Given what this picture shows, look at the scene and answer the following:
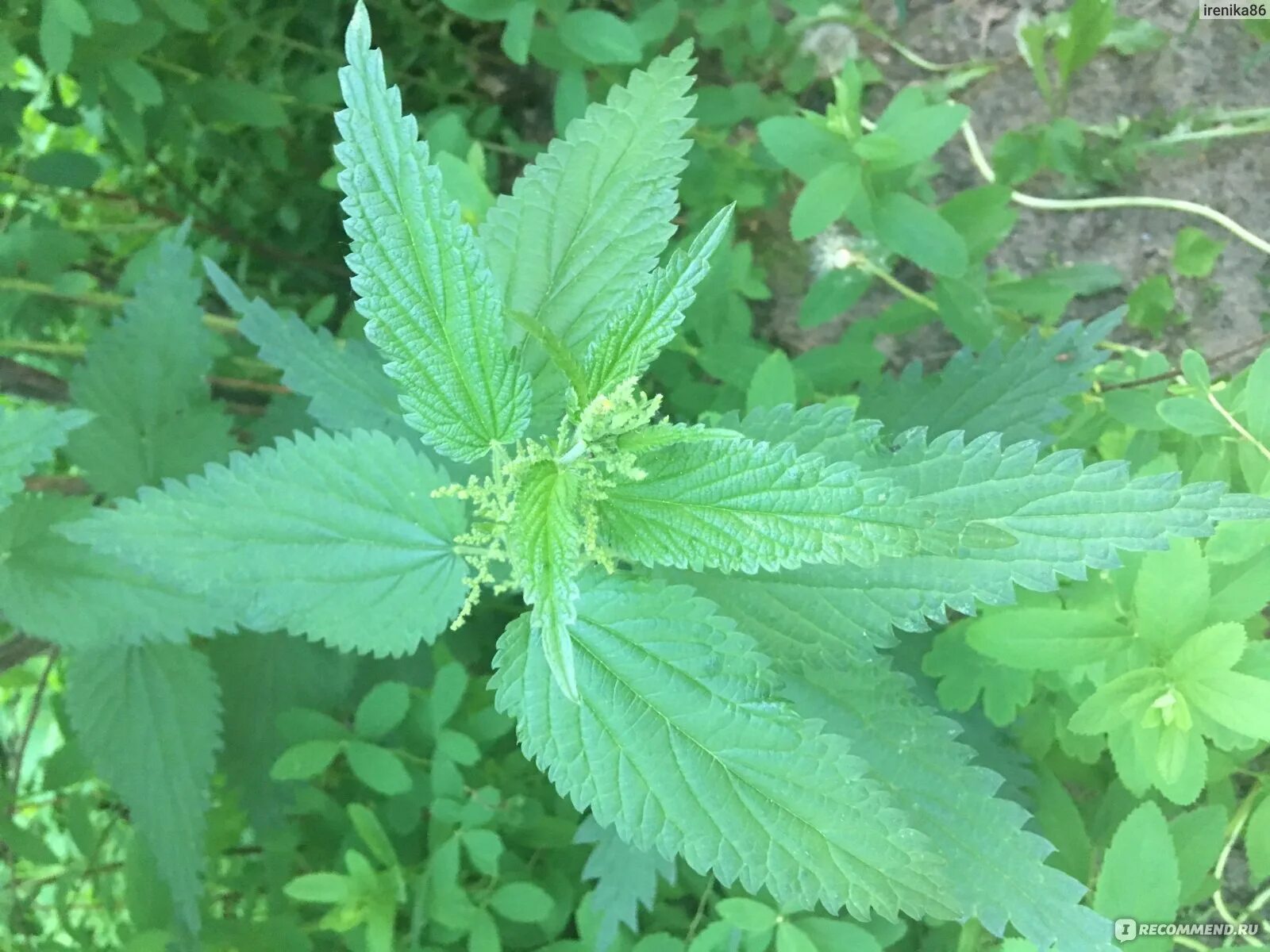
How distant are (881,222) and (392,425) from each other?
29.1 inches

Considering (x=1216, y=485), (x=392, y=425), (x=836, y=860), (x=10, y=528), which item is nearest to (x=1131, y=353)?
(x=1216, y=485)

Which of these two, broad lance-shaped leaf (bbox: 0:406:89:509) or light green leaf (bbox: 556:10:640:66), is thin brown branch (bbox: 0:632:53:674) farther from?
light green leaf (bbox: 556:10:640:66)

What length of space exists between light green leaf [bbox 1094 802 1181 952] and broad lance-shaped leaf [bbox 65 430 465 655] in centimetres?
79

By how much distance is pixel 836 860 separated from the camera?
767 mm

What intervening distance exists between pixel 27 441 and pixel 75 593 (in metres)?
0.26

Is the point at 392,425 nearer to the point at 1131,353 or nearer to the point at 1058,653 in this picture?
the point at 1058,653

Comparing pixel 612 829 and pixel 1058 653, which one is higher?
pixel 1058 653

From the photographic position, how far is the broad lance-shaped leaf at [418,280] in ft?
2.20

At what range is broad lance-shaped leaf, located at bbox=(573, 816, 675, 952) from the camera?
3.93ft

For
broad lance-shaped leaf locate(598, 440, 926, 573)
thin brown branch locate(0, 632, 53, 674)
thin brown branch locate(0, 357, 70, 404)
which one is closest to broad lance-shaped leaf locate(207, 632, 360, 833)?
thin brown branch locate(0, 632, 53, 674)

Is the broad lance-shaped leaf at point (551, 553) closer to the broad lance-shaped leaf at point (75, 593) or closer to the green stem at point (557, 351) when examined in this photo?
the green stem at point (557, 351)

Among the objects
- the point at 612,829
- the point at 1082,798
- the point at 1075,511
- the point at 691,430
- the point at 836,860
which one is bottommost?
the point at 1082,798

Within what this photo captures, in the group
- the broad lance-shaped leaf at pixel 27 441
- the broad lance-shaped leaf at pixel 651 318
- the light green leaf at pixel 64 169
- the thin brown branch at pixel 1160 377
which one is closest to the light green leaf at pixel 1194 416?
the thin brown branch at pixel 1160 377

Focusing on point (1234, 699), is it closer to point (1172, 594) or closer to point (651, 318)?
point (1172, 594)
